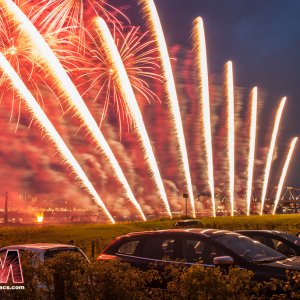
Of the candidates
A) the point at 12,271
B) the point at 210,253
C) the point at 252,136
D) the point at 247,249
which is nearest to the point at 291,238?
the point at 247,249

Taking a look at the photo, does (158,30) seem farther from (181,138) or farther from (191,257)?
(191,257)

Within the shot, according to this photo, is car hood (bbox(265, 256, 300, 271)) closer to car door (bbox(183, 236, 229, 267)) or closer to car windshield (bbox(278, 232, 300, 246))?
car door (bbox(183, 236, 229, 267))

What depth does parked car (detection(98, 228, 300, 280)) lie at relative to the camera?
9172 millimetres

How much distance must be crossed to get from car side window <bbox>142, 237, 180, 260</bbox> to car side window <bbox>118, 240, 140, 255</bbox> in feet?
0.96

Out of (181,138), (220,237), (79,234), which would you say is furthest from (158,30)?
(220,237)

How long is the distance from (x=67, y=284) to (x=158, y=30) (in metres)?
18.4

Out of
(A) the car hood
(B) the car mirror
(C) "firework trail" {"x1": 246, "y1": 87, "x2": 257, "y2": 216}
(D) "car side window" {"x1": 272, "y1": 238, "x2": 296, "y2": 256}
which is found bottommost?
(D) "car side window" {"x1": 272, "y1": 238, "x2": 296, "y2": 256}

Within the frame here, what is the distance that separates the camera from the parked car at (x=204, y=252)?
9.17 metres

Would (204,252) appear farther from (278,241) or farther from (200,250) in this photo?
(278,241)

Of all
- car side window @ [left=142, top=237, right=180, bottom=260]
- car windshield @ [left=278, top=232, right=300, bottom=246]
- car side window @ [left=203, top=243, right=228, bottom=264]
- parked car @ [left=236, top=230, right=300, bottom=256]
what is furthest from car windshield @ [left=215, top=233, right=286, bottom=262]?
car windshield @ [left=278, top=232, right=300, bottom=246]

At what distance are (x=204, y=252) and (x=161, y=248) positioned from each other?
907 millimetres

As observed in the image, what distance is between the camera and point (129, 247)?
35.1 ft

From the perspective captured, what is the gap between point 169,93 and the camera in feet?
88.5

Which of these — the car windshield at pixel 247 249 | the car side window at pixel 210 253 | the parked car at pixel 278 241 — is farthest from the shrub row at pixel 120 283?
the parked car at pixel 278 241
